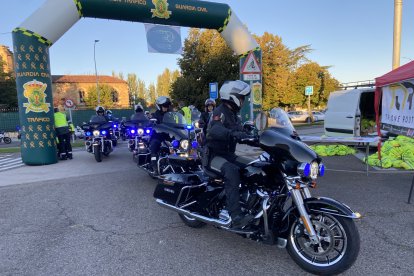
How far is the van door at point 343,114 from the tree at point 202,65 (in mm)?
15344

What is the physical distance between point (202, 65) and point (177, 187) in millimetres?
23493

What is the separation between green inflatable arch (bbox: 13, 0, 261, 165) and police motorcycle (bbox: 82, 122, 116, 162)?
43.3 inches

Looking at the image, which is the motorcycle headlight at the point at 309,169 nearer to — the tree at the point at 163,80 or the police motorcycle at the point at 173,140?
the police motorcycle at the point at 173,140

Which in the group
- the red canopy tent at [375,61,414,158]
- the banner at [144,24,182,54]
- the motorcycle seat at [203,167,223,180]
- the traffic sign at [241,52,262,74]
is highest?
the banner at [144,24,182,54]

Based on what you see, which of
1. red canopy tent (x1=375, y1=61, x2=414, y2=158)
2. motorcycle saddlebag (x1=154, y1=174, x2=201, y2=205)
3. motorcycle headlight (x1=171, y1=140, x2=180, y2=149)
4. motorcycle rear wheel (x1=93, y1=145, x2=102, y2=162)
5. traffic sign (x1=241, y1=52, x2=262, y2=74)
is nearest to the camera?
motorcycle saddlebag (x1=154, y1=174, x2=201, y2=205)

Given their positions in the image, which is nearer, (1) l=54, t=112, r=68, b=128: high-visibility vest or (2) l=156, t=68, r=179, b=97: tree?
(1) l=54, t=112, r=68, b=128: high-visibility vest

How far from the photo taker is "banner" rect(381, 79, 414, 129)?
21.1 ft

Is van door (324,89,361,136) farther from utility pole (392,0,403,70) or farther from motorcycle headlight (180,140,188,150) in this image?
motorcycle headlight (180,140,188,150)

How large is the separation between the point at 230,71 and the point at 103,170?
770 inches

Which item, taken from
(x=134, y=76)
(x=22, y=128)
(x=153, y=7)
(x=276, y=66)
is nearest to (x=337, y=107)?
(x=153, y=7)

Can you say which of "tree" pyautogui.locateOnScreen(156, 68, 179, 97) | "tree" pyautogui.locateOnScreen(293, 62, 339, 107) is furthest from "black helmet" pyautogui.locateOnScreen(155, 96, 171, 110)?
"tree" pyautogui.locateOnScreen(156, 68, 179, 97)

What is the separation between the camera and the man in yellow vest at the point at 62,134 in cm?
1075

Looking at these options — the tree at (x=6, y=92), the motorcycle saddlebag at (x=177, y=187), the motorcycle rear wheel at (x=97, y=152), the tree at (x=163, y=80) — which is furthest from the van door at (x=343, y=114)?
the tree at (x=163, y=80)

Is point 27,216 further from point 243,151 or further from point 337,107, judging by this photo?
point 337,107
